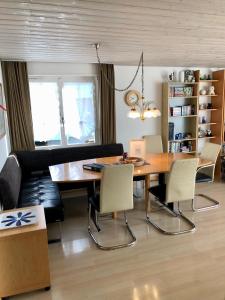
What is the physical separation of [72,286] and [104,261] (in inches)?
17.6

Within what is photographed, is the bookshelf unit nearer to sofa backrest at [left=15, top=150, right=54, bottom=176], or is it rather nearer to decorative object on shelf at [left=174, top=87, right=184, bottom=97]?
decorative object on shelf at [left=174, top=87, right=184, bottom=97]

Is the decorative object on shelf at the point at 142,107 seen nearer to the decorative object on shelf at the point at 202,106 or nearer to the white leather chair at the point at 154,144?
the white leather chair at the point at 154,144

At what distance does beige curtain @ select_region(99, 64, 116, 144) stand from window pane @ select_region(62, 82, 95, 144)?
0.25 m

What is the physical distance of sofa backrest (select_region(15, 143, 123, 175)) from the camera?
416 cm

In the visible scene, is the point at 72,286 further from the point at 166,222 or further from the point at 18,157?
the point at 18,157

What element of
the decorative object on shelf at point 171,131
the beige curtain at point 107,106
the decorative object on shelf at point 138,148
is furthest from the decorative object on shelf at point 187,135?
the decorative object on shelf at point 138,148

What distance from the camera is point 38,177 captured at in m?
4.07

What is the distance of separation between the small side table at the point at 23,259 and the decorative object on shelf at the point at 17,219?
0.06 meters

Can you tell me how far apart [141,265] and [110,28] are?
2391 millimetres

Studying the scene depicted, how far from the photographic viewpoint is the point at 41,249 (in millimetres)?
2080

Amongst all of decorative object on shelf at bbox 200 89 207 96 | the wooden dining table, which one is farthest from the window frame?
decorative object on shelf at bbox 200 89 207 96

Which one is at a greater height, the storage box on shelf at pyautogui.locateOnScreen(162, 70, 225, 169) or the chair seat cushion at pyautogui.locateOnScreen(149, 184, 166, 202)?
the storage box on shelf at pyautogui.locateOnScreen(162, 70, 225, 169)

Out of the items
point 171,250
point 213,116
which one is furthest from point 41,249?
point 213,116

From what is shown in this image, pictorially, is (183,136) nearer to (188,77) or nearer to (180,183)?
(188,77)
